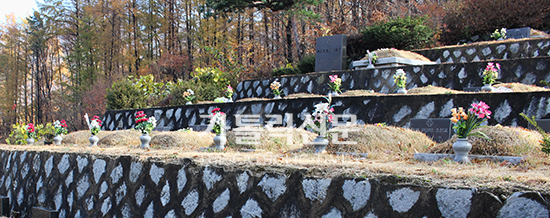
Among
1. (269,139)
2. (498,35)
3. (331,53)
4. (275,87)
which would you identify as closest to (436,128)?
(269,139)

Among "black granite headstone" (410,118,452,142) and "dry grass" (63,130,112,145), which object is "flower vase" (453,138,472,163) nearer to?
"black granite headstone" (410,118,452,142)

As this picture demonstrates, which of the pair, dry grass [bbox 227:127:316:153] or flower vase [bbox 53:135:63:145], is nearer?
dry grass [bbox 227:127:316:153]

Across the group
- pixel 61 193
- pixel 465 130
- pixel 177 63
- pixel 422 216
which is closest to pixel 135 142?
pixel 61 193

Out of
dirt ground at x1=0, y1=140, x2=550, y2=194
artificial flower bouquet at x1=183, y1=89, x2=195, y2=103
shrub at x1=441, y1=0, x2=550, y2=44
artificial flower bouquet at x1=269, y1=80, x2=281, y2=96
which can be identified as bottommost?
dirt ground at x1=0, y1=140, x2=550, y2=194

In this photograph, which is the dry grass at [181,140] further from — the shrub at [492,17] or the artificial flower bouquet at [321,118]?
the shrub at [492,17]

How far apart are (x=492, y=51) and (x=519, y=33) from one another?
3.24m

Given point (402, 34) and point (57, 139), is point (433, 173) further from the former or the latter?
point (402, 34)

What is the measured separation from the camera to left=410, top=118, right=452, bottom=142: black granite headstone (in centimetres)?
718

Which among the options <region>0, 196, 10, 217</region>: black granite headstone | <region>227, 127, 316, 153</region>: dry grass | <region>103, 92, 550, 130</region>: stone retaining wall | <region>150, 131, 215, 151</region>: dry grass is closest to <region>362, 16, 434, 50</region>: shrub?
<region>103, 92, 550, 130</region>: stone retaining wall

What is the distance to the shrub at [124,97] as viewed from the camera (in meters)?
18.7

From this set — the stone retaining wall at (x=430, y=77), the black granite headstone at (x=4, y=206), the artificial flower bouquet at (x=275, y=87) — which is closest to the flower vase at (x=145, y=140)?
the black granite headstone at (x=4, y=206)

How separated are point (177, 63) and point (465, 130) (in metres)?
27.1

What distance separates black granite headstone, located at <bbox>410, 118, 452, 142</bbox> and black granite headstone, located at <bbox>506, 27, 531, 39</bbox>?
11322mm

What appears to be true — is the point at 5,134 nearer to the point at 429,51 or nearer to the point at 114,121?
the point at 114,121
